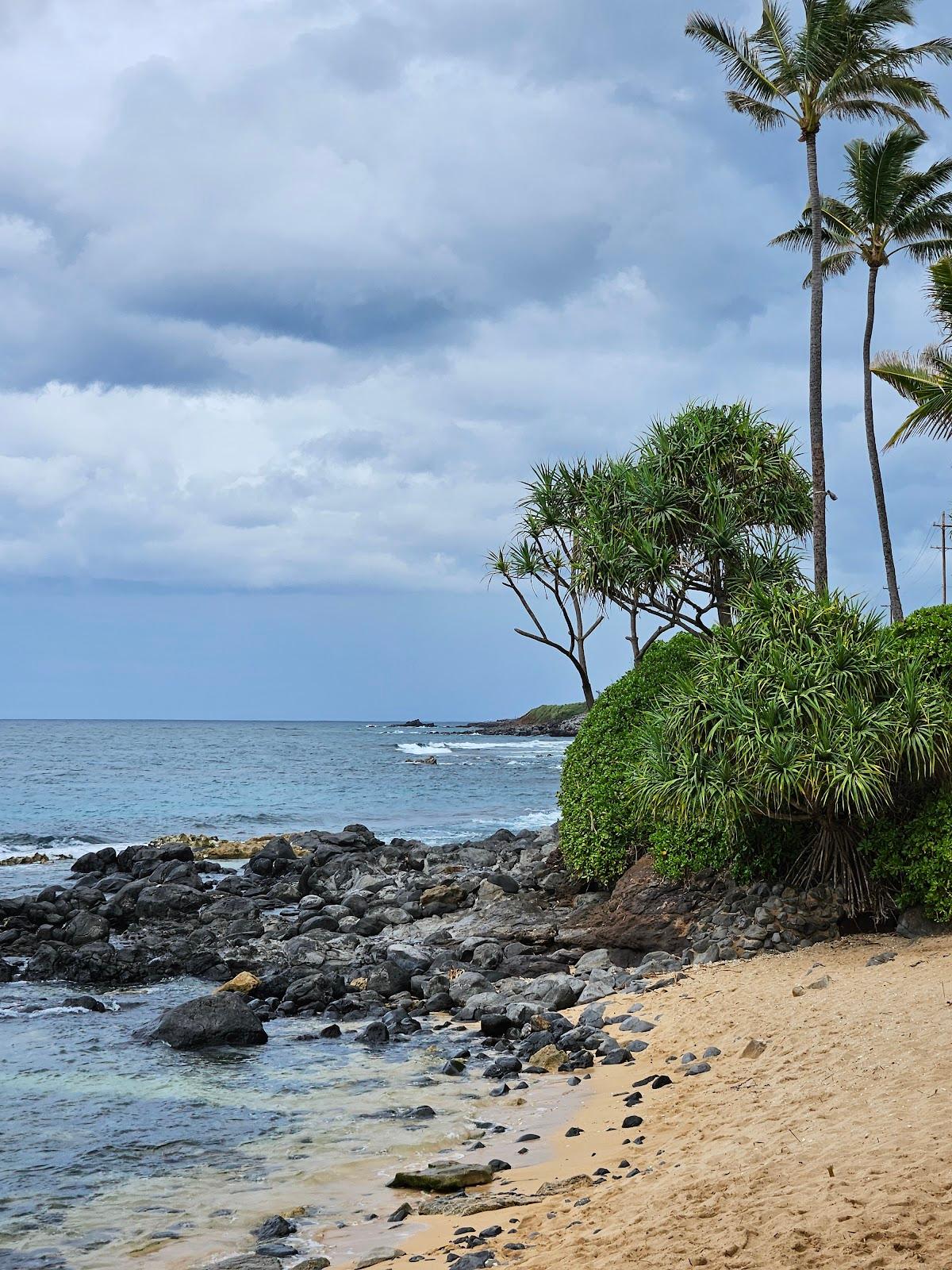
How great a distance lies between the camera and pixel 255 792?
5044 centimetres

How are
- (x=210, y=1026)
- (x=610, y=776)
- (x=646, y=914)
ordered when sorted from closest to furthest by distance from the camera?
(x=210, y=1026), (x=646, y=914), (x=610, y=776)

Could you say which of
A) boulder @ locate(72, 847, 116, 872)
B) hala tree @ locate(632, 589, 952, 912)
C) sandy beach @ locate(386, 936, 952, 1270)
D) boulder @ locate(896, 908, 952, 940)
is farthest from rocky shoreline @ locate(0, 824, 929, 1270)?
boulder @ locate(72, 847, 116, 872)

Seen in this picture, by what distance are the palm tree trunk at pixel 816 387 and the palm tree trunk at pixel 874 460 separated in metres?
6.73

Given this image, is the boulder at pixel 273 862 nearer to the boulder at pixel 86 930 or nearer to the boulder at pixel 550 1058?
the boulder at pixel 86 930

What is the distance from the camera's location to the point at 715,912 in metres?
13.4

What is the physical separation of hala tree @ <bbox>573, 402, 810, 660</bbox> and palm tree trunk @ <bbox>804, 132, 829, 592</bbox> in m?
0.55

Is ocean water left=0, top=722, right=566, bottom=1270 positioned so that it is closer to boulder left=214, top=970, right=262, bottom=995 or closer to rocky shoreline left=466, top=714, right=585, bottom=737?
boulder left=214, top=970, right=262, bottom=995

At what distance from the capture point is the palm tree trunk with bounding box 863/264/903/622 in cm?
2878

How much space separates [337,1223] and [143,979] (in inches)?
346

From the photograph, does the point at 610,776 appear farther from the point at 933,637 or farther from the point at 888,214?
the point at 888,214

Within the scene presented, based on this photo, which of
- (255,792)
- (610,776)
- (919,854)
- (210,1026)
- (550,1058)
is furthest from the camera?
(255,792)

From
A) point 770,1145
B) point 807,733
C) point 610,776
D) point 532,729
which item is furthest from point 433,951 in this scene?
point 532,729

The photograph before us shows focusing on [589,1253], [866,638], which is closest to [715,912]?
[866,638]

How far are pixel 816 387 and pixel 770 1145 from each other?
1857cm
